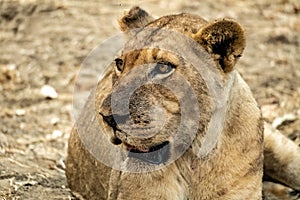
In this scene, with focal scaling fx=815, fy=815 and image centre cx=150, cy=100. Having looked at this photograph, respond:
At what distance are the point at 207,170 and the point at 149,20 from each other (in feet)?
2.97

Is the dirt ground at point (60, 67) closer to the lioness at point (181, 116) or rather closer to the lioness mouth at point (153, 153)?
the lioness at point (181, 116)

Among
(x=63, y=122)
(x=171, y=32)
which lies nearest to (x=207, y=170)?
(x=171, y=32)

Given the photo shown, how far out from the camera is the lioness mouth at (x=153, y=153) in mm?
4055

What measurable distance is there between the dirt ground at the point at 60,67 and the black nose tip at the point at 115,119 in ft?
5.26

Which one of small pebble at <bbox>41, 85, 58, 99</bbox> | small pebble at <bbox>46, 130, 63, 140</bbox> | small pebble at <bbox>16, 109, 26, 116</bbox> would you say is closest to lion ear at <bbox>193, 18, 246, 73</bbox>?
small pebble at <bbox>46, 130, 63, 140</bbox>

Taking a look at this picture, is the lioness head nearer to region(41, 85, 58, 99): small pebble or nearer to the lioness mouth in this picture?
the lioness mouth

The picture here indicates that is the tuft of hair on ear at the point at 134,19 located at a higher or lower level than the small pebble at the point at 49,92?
higher

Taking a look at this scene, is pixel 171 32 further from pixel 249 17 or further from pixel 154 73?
pixel 249 17

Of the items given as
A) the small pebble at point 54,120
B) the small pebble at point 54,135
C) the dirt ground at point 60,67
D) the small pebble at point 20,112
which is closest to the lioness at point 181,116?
the dirt ground at point 60,67

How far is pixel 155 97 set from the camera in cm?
391

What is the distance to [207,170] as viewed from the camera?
4.28 meters

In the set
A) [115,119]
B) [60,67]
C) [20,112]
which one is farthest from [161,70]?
[60,67]

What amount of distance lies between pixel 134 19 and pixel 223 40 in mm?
659

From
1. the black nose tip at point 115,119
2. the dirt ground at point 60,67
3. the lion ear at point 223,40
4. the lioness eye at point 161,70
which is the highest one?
the lion ear at point 223,40
